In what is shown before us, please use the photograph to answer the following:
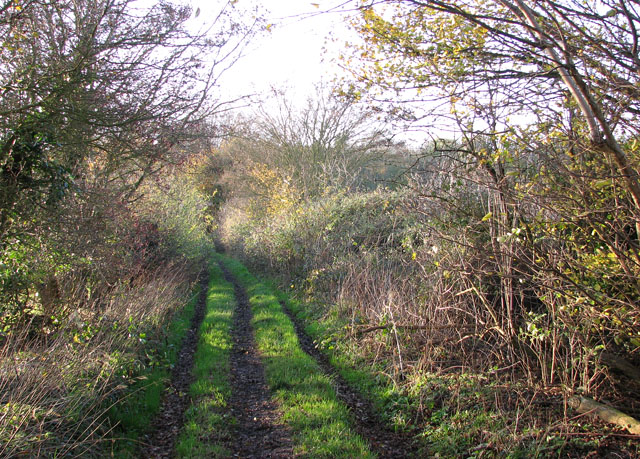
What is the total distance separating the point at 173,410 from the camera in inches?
223

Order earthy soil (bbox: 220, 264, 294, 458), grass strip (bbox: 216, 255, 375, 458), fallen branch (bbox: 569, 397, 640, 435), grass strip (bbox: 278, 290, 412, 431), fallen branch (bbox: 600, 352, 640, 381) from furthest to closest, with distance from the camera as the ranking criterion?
grass strip (bbox: 278, 290, 412, 431), earthy soil (bbox: 220, 264, 294, 458), grass strip (bbox: 216, 255, 375, 458), fallen branch (bbox: 600, 352, 640, 381), fallen branch (bbox: 569, 397, 640, 435)

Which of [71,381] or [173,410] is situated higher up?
[71,381]

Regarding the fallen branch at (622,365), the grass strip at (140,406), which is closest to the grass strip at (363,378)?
the fallen branch at (622,365)

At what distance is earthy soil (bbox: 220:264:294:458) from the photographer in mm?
4668

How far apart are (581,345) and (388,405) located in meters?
2.31

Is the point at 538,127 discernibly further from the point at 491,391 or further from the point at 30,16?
the point at 30,16

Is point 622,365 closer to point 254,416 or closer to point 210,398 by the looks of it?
point 254,416

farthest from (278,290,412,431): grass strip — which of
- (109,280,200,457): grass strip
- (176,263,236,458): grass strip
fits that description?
(109,280,200,457): grass strip

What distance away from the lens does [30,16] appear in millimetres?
6391

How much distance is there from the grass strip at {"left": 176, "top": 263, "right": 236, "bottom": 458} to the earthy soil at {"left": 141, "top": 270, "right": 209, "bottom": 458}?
106 mm

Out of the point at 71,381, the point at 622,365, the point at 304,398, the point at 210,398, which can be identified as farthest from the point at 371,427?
the point at 71,381

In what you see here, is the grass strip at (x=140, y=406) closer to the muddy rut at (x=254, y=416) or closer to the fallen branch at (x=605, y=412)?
the muddy rut at (x=254, y=416)

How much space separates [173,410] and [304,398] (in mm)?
1676

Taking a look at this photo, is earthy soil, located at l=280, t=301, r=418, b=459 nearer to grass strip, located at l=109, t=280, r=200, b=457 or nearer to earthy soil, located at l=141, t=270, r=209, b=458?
earthy soil, located at l=141, t=270, r=209, b=458
